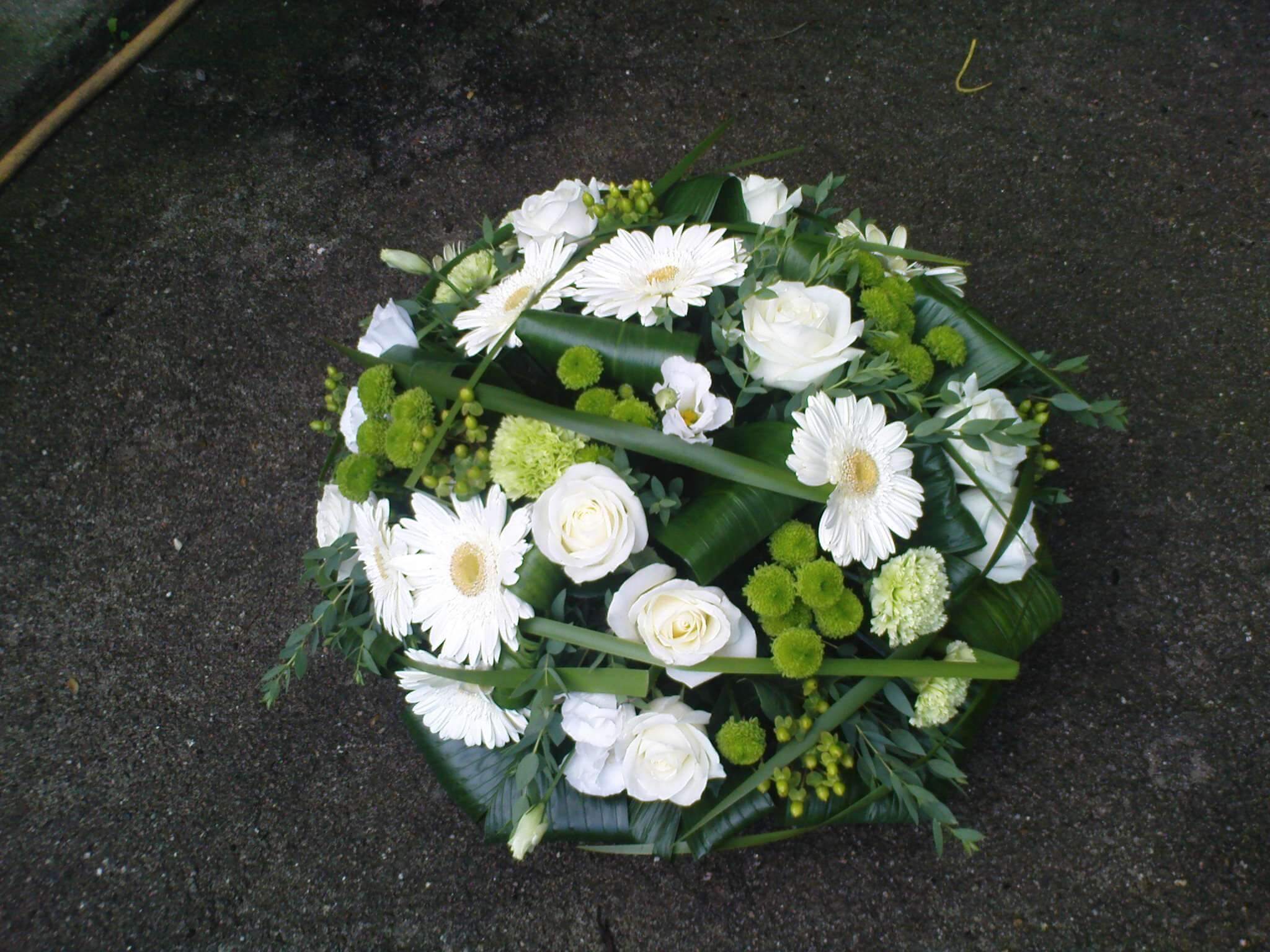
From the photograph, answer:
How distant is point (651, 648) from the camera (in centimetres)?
68

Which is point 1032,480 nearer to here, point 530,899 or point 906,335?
point 906,335

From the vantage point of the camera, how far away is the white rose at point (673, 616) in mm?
677

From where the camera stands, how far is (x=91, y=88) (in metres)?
1.62

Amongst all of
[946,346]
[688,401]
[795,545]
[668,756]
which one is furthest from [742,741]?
[946,346]

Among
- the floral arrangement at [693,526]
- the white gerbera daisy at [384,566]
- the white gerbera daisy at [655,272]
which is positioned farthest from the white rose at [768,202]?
the white gerbera daisy at [384,566]

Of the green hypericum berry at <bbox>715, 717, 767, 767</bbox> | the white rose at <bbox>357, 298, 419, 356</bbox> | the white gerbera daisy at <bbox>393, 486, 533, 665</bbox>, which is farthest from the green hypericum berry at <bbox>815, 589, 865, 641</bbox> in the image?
the white rose at <bbox>357, 298, 419, 356</bbox>

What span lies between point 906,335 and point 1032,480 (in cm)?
→ 18

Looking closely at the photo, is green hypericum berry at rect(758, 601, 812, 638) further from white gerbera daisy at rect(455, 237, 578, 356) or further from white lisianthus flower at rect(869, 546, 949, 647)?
white gerbera daisy at rect(455, 237, 578, 356)

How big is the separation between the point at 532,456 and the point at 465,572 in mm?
112

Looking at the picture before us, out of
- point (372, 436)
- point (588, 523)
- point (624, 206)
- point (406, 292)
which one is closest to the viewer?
point (588, 523)

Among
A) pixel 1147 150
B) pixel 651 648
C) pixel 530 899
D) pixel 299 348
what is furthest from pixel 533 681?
pixel 1147 150

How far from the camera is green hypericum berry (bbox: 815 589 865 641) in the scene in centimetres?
70

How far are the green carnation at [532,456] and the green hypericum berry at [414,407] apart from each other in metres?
0.07

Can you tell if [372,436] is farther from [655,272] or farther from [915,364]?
[915,364]
